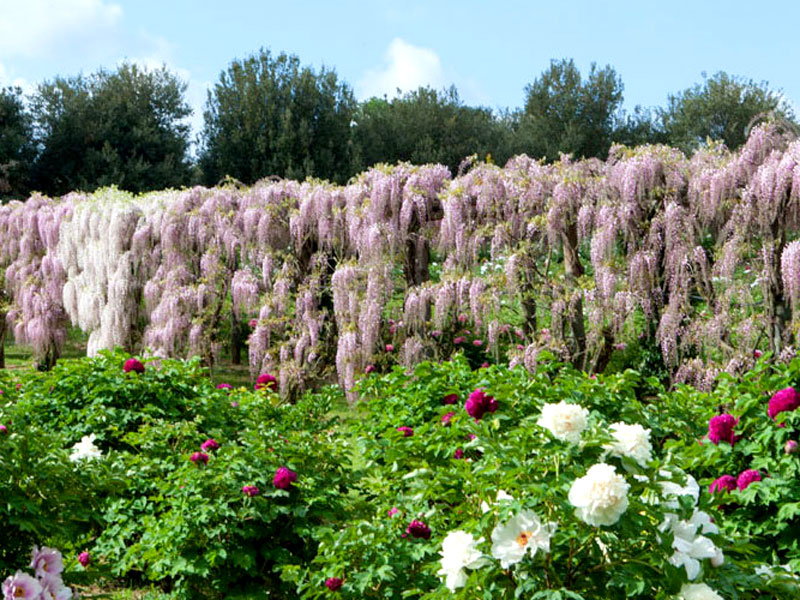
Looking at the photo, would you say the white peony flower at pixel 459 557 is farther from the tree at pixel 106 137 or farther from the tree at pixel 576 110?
the tree at pixel 576 110

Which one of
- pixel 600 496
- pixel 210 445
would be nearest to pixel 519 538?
pixel 600 496

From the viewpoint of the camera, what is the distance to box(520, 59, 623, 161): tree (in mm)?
24469

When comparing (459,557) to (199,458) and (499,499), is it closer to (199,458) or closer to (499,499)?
(499,499)

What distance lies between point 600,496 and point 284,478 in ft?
5.86

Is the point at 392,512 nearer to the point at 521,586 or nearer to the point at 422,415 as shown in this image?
the point at 422,415

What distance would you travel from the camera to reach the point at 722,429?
3.32 m

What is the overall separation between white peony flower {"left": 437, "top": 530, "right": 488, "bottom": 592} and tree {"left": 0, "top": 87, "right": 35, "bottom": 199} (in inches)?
811

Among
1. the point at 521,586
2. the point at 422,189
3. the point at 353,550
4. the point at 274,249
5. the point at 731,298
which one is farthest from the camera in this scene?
the point at 274,249

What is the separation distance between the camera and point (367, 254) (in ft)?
26.8

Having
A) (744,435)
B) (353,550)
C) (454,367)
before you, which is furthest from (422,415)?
(744,435)

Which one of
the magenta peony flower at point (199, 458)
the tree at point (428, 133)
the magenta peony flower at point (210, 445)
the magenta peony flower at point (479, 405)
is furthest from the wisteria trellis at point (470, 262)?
the tree at point (428, 133)

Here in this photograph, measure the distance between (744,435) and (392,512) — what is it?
1.51 m

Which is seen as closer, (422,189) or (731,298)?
(731,298)

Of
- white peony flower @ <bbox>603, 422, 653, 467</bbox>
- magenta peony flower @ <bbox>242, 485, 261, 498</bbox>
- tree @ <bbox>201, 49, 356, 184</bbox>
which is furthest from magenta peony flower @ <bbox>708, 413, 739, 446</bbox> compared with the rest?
tree @ <bbox>201, 49, 356, 184</bbox>
